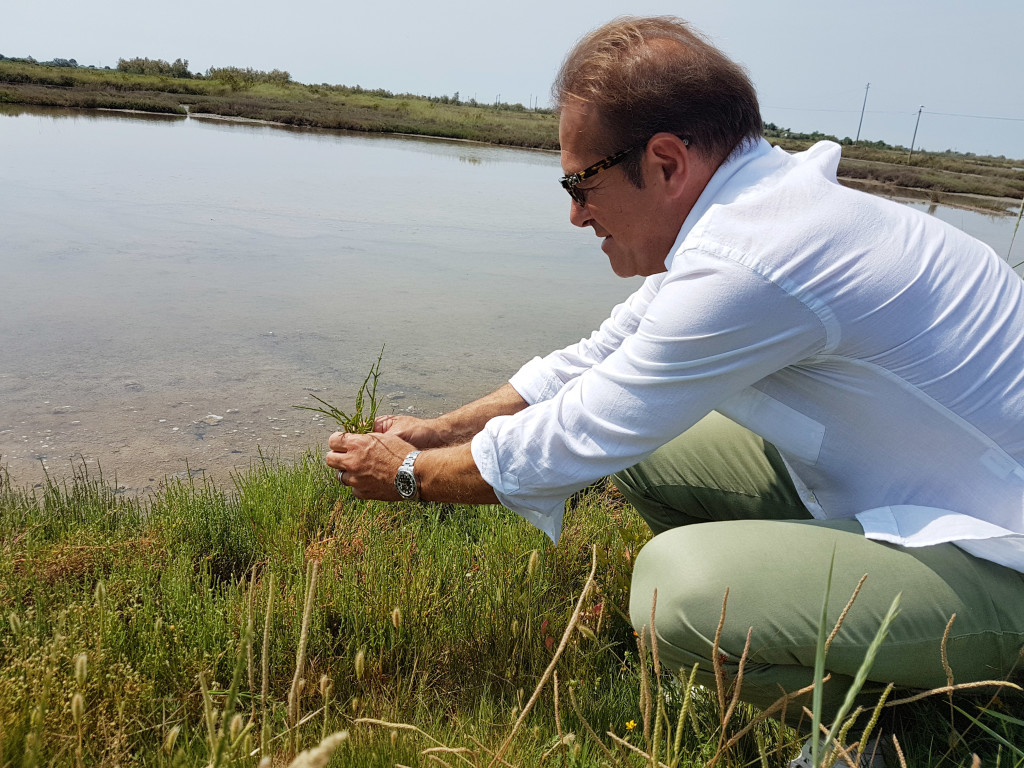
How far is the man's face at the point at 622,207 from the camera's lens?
6.63ft

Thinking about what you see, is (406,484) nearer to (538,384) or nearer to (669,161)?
(538,384)

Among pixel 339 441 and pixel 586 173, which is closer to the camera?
pixel 586 173

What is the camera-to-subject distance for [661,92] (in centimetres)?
190

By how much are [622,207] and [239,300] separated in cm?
531

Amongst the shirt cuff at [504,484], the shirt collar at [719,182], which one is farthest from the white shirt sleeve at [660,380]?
the shirt collar at [719,182]

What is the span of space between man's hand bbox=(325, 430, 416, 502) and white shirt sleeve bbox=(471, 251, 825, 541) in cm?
28

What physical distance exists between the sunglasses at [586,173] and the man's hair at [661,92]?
0.01 metres

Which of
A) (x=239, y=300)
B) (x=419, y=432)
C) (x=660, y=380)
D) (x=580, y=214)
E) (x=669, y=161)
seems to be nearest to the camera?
(x=660, y=380)

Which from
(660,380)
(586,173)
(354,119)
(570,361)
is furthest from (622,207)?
(354,119)

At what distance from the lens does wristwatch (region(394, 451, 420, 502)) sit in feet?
6.82

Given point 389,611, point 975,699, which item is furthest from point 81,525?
point 975,699

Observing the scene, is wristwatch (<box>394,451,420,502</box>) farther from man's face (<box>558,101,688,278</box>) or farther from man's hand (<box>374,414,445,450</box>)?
man's face (<box>558,101,688,278</box>)

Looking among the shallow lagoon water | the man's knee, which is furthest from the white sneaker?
the shallow lagoon water

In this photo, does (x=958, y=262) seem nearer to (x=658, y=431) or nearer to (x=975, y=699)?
(x=658, y=431)
